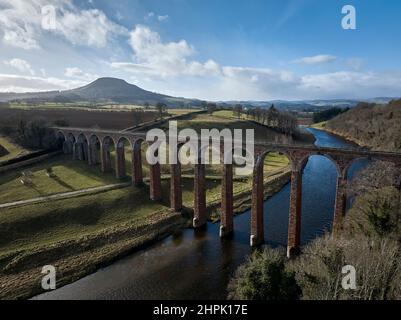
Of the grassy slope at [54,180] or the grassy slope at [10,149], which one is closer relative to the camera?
the grassy slope at [54,180]

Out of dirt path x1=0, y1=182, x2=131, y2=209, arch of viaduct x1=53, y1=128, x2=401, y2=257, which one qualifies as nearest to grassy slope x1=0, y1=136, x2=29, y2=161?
arch of viaduct x1=53, y1=128, x2=401, y2=257

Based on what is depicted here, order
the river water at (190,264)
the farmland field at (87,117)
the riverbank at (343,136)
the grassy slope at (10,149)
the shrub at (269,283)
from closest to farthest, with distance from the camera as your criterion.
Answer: the shrub at (269,283) → the river water at (190,264) → the grassy slope at (10,149) → the riverbank at (343,136) → the farmland field at (87,117)

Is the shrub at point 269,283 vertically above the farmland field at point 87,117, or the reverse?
the farmland field at point 87,117

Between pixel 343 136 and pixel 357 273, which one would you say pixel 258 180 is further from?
pixel 343 136

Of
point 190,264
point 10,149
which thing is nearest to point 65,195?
point 190,264

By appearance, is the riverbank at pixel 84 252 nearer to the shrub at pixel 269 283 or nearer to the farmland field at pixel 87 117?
the shrub at pixel 269 283

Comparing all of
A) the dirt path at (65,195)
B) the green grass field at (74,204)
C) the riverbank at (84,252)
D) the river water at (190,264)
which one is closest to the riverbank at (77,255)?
the riverbank at (84,252)

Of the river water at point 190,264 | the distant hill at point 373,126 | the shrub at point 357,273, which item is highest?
the distant hill at point 373,126
